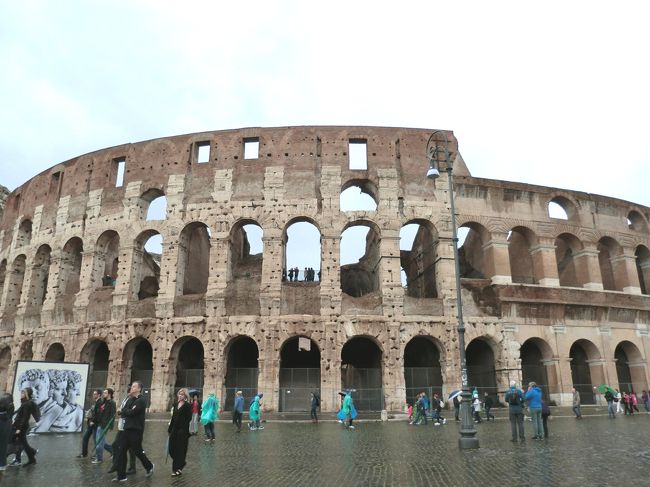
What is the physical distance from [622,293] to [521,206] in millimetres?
6701

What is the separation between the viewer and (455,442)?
448 inches

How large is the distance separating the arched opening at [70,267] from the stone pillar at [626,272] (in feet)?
93.7

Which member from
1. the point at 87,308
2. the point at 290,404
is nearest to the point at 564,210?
the point at 290,404

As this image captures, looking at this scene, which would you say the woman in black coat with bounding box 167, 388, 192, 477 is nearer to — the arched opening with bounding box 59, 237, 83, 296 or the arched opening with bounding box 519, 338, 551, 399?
the arched opening with bounding box 519, 338, 551, 399

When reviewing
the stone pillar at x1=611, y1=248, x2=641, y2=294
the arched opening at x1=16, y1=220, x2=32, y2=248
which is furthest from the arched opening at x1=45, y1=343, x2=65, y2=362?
the stone pillar at x1=611, y1=248, x2=641, y2=294

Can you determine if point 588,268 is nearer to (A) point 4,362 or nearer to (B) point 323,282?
(B) point 323,282

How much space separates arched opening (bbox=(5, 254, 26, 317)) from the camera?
27.9 meters

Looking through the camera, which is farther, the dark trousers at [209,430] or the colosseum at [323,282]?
the colosseum at [323,282]

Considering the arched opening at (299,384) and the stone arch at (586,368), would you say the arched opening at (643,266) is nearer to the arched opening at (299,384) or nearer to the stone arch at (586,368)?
the stone arch at (586,368)

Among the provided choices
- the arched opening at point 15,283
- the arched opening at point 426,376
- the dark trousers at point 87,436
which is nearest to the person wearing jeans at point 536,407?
the dark trousers at point 87,436

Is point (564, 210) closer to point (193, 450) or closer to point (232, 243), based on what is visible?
point (232, 243)

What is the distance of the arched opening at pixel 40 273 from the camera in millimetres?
26859

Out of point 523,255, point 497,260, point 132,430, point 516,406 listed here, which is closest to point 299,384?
point 497,260

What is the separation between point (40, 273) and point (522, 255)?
2657 centimetres
